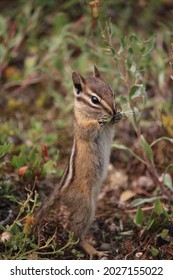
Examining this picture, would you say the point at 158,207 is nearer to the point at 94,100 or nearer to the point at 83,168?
the point at 83,168

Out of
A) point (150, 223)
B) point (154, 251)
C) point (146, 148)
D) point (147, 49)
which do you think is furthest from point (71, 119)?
point (154, 251)

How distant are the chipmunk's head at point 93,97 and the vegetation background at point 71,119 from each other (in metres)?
0.16

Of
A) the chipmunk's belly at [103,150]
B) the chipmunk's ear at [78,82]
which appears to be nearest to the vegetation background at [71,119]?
the chipmunk's belly at [103,150]

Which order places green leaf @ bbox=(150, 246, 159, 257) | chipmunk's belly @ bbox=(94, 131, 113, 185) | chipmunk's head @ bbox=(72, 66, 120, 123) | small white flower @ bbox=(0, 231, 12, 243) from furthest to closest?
chipmunk's belly @ bbox=(94, 131, 113, 185), green leaf @ bbox=(150, 246, 159, 257), chipmunk's head @ bbox=(72, 66, 120, 123), small white flower @ bbox=(0, 231, 12, 243)

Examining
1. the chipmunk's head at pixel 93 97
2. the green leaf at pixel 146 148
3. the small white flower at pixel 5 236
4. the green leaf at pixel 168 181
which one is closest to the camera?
the small white flower at pixel 5 236

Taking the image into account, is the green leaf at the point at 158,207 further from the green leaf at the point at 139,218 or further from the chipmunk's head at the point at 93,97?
the chipmunk's head at the point at 93,97

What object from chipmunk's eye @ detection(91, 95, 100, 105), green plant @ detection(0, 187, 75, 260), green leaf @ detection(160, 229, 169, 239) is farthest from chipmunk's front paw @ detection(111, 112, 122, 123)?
green leaf @ detection(160, 229, 169, 239)

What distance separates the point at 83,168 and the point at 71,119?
5.18ft

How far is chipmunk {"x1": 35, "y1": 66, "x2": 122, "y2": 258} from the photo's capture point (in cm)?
434

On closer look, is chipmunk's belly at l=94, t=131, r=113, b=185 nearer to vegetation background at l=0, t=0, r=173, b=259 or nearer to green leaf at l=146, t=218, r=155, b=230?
vegetation background at l=0, t=0, r=173, b=259

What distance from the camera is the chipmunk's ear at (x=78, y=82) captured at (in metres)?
4.33

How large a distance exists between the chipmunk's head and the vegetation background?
161 millimetres
